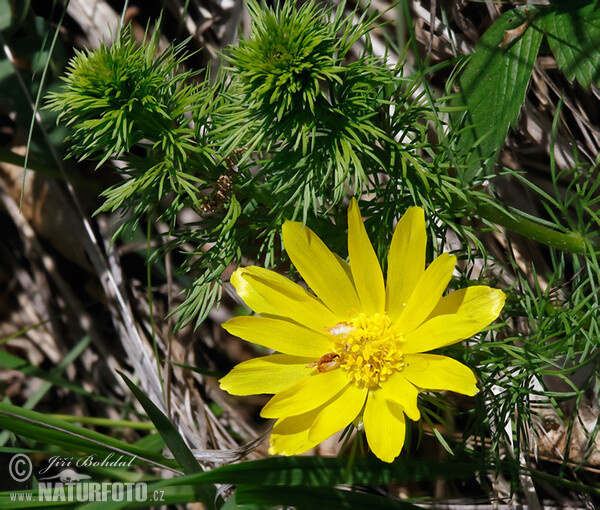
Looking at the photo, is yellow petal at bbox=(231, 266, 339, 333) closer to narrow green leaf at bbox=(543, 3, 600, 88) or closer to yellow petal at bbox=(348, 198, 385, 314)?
yellow petal at bbox=(348, 198, 385, 314)

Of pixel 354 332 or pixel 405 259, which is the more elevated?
pixel 405 259

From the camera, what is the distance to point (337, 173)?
0.99 meters

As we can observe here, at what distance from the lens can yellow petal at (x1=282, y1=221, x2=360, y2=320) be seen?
1.05 m

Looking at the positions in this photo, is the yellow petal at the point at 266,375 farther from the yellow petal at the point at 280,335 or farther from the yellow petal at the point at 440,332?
the yellow petal at the point at 440,332

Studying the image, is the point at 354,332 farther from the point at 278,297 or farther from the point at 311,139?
the point at 311,139

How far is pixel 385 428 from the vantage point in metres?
0.98

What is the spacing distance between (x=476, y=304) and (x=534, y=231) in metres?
0.23

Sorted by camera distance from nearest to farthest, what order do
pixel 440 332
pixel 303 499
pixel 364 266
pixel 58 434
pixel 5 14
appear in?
pixel 440 332 < pixel 364 266 < pixel 303 499 < pixel 58 434 < pixel 5 14

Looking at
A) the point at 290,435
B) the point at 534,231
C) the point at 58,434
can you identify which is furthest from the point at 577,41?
the point at 58,434

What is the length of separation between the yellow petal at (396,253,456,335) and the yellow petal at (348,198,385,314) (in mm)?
63

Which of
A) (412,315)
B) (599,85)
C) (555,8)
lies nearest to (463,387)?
(412,315)

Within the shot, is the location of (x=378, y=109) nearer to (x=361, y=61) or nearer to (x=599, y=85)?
(x=361, y=61)

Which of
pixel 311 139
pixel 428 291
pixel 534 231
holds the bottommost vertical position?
pixel 428 291

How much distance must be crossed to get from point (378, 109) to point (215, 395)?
45.0 inches
